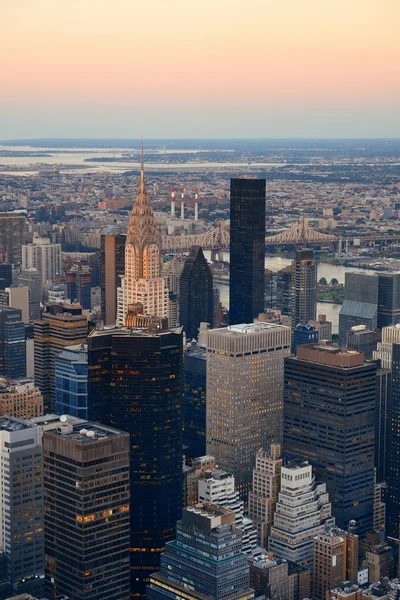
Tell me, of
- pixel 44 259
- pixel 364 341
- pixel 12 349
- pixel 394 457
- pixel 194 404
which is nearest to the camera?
pixel 394 457

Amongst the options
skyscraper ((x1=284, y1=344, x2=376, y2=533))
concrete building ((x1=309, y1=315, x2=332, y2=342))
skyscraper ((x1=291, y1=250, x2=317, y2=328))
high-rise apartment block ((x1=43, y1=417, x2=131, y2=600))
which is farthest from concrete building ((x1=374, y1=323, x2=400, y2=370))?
skyscraper ((x1=291, y1=250, x2=317, y2=328))

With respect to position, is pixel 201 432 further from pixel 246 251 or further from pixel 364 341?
pixel 246 251

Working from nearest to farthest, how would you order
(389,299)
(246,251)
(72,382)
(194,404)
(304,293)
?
(72,382), (194,404), (389,299), (246,251), (304,293)

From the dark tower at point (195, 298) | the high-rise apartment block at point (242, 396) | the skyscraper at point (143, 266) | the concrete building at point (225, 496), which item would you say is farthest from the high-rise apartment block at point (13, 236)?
the concrete building at point (225, 496)

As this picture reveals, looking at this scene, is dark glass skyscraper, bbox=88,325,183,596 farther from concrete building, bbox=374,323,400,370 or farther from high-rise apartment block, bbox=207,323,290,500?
concrete building, bbox=374,323,400,370

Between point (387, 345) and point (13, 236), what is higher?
point (387, 345)

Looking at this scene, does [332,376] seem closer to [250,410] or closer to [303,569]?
[250,410]

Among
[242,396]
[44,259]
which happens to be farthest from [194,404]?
[44,259]
